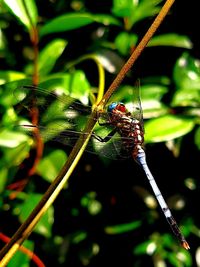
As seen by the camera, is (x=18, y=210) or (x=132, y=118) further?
(x=18, y=210)

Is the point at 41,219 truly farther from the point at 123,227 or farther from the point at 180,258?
the point at 180,258

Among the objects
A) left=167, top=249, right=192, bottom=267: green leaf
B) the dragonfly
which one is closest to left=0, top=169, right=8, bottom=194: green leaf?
the dragonfly

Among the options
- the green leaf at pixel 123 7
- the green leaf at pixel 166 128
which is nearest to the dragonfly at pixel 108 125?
the green leaf at pixel 166 128

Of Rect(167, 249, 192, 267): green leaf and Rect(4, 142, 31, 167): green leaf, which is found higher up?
Rect(4, 142, 31, 167): green leaf

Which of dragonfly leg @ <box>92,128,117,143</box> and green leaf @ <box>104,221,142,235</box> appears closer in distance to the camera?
dragonfly leg @ <box>92,128,117,143</box>

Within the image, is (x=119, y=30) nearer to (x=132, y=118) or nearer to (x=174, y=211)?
(x=132, y=118)

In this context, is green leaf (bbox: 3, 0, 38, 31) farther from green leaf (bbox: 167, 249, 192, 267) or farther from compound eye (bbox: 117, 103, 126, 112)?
green leaf (bbox: 167, 249, 192, 267)

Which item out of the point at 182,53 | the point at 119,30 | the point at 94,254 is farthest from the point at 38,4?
the point at 94,254
